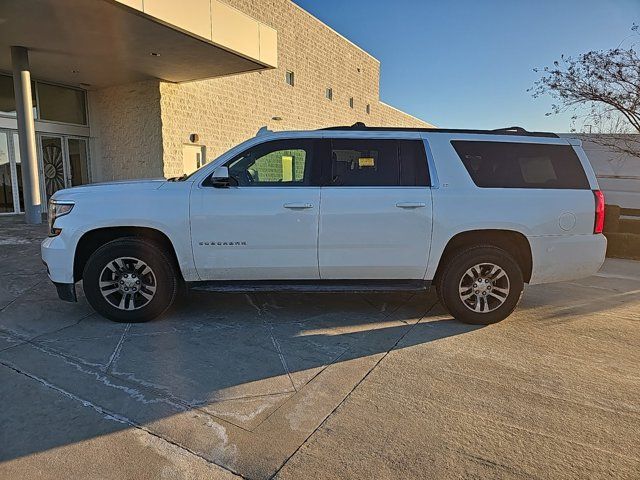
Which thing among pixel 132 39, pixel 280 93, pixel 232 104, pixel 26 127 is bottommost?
Answer: pixel 26 127

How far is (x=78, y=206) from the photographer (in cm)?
430

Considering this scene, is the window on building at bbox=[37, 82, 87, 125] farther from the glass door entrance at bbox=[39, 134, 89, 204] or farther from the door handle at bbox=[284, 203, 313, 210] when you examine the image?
the door handle at bbox=[284, 203, 313, 210]

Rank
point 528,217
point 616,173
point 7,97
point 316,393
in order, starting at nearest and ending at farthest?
point 316,393, point 528,217, point 616,173, point 7,97

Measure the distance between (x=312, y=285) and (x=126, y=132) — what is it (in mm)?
13519

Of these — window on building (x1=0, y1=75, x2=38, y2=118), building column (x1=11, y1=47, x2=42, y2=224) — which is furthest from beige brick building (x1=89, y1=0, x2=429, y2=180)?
building column (x1=11, y1=47, x2=42, y2=224)

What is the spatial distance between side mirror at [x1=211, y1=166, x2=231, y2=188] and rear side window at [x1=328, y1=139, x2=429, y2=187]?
104 cm

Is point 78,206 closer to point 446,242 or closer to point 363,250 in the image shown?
point 363,250

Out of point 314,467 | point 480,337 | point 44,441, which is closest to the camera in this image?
point 314,467

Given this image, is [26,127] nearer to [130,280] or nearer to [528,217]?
[130,280]

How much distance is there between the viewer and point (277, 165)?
451 cm

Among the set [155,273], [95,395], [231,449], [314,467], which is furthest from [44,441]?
[155,273]

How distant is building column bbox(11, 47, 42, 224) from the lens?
11375 mm

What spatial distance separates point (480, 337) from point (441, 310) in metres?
0.86

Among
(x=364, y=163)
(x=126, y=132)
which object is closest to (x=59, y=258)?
(x=364, y=163)
